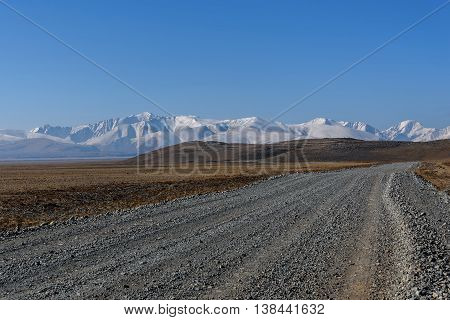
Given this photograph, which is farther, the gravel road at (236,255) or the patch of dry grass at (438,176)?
the patch of dry grass at (438,176)

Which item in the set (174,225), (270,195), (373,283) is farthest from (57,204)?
(373,283)

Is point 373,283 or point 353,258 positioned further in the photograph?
point 353,258

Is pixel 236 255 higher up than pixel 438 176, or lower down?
higher up

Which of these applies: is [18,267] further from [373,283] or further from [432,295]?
[432,295]

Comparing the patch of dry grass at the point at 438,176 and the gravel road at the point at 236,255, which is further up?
the gravel road at the point at 236,255

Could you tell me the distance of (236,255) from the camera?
12734mm

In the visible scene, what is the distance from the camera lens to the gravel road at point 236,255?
972 centimetres

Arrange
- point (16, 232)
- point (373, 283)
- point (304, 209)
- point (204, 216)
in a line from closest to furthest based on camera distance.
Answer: point (373, 283)
point (16, 232)
point (204, 216)
point (304, 209)

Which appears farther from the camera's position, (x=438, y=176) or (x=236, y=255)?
(x=438, y=176)

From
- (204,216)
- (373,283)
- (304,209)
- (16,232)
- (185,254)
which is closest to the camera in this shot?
(373,283)

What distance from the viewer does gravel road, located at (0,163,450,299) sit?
9.72 meters

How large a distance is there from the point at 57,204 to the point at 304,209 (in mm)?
14168

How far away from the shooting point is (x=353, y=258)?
12188 mm
